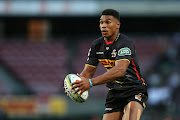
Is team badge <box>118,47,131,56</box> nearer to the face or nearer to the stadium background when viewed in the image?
the face

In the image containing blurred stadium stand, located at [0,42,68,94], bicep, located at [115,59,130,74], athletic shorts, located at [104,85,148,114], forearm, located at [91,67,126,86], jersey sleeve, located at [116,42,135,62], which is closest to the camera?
forearm, located at [91,67,126,86]

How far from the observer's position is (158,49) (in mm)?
21594

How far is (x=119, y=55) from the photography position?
6.34 meters

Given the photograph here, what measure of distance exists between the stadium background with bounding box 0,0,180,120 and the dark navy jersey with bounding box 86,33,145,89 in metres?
9.57

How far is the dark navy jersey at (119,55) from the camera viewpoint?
21.1ft

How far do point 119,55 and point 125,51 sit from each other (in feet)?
0.43

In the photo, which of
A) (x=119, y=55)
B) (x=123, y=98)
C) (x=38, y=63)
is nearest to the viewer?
(x=119, y=55)

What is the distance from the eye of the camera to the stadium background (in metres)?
18.3

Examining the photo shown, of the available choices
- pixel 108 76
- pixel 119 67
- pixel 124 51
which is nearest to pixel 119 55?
pixel 124 51

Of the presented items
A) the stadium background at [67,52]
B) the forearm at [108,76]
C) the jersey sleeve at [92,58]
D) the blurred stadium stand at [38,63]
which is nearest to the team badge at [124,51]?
the forearm at [108,76]

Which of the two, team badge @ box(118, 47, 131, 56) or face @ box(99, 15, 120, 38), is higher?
face @ box(99, 15, 120, 38)

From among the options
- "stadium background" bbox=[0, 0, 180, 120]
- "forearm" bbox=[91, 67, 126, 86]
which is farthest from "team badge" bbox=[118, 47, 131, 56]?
"stadium background" bbox=[0, 0, 180, 120]

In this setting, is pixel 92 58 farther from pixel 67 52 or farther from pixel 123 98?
pixel 67 52

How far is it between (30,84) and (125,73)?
47.7 feet
